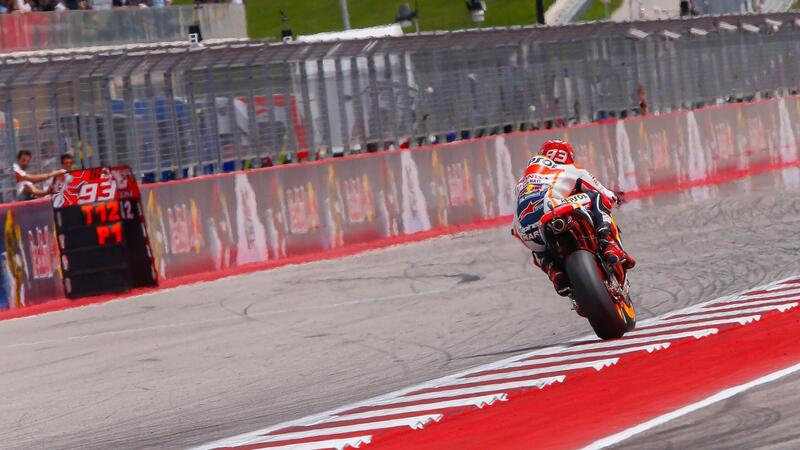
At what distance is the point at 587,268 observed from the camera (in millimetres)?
10047

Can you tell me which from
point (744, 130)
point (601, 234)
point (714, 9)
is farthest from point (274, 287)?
point (714, 9)

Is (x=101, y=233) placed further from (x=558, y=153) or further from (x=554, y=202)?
(x=554, y=202)

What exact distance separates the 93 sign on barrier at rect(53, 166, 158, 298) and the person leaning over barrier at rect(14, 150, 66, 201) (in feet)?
1.79

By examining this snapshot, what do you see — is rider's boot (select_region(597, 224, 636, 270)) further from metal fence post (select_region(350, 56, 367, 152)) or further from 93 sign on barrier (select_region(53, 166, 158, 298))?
metal fence post (select_region(350, 56, 367, 152))

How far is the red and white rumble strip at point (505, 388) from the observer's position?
787 cm

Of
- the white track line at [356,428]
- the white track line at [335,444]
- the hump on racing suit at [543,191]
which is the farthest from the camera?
the hump on racing suit at [543,191]

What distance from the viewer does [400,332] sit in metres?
12.8

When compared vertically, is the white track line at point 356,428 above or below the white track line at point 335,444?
below

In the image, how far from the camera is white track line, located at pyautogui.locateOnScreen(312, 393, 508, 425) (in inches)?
334

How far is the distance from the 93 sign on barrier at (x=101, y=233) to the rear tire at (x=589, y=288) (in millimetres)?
8414

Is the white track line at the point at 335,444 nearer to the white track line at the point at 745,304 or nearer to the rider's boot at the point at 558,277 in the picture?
the rider's boot at the point at 558,277

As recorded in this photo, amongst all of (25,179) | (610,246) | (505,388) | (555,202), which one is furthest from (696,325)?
(25,179)

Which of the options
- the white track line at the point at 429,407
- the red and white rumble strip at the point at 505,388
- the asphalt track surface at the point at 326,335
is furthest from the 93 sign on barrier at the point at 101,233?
the white track line at the point at 429,407

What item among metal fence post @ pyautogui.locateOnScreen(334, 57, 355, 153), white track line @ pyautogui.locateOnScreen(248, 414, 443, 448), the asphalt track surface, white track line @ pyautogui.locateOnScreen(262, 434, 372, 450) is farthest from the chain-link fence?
white track line @ pyautogui.locateOnScreen(262, 434, 372, 450)
